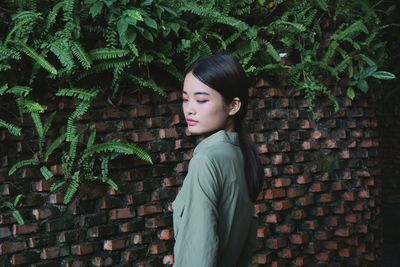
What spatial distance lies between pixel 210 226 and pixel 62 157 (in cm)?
221

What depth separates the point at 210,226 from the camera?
1.65 m

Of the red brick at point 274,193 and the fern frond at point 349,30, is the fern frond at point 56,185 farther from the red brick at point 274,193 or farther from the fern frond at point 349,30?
the fern frond at point 349,30

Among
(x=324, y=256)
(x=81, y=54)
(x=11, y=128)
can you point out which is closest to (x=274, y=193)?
(x=324, y=256)

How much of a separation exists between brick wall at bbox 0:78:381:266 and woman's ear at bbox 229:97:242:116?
2042 millimetres

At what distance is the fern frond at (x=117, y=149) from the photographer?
3555mm

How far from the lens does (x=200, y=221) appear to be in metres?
1.65

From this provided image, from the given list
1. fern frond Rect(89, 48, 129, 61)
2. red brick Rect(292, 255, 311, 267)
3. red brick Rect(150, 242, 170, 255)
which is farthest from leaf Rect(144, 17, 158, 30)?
red brick Rect(292, 255, 311, 267)

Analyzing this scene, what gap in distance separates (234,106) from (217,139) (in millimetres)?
174

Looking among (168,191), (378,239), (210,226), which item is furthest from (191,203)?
(378,239)

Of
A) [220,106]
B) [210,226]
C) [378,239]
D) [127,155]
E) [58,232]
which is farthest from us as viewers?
[378,239]

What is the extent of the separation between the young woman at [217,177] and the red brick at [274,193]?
2.62 metres

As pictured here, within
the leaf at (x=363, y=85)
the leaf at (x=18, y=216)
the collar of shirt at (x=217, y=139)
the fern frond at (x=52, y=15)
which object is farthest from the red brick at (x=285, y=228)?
the collar of shirt at (x=217, y=139)

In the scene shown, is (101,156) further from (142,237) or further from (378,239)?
(378,239)

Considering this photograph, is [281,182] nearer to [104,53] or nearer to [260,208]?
[260,208]
